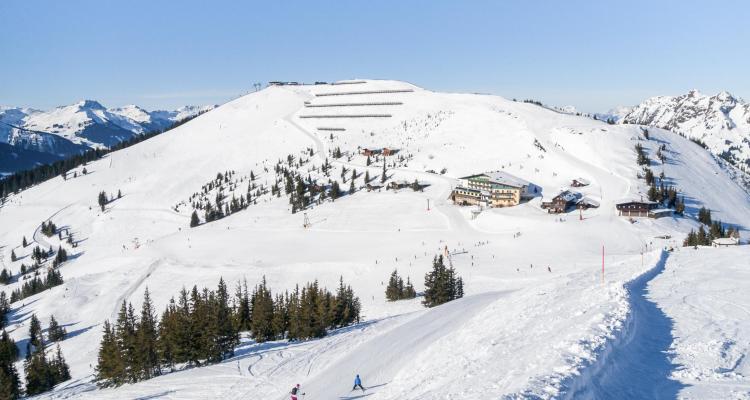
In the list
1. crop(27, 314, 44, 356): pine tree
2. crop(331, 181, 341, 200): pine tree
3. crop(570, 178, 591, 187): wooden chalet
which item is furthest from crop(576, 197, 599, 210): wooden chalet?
crop(27, 314, 44, 356): pine tree

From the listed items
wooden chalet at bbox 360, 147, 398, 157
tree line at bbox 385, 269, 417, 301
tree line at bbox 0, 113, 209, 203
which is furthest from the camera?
tree line at bbox 0, 113, 209, 203

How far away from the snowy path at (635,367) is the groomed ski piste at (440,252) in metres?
0.08

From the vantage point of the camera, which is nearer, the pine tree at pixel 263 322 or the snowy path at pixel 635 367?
the snowy path at pixel 635 367

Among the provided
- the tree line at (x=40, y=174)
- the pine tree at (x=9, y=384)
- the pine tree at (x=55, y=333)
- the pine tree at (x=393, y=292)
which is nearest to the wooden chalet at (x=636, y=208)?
the pine tree at (x=393, y=292)

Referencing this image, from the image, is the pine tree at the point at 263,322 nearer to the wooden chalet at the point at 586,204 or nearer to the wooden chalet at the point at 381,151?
the wooden chalet at the point at 586,204

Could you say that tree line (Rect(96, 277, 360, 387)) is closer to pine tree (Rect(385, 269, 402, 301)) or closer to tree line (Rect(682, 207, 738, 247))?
pine tree (Rect(385, 269, 402, 301))

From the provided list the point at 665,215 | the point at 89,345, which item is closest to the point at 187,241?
the point at 89,345

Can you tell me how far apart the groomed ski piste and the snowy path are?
0.08 meters

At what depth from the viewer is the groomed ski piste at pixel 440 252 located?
1991 cm

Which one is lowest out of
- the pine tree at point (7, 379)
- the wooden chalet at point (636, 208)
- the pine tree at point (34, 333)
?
the pine tree at point (34, 333)

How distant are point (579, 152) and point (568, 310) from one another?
9941 cm

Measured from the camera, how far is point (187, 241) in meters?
93.8

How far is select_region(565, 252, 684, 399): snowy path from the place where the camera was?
15.8 metres

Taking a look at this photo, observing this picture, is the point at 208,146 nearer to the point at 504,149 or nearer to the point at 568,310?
the point at 504,149
